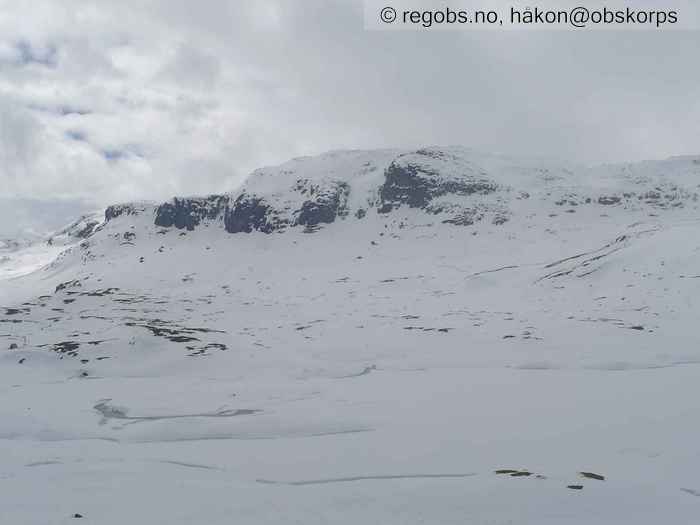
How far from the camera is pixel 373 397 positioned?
1809cm

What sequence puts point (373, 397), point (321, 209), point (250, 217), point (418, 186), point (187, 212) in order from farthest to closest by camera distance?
1. point (187, 212)
2. point (250, 217)
3. point (418, 186)
4. point (321, 209)
5. point (373, 397)

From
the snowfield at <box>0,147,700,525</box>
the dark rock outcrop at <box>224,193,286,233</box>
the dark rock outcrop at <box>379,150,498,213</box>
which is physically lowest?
the snowfield at <box>0,147,700,525</box>

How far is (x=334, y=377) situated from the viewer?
2233 centimetres

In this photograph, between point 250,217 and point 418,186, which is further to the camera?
point 250,217

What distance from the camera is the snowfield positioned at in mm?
9492

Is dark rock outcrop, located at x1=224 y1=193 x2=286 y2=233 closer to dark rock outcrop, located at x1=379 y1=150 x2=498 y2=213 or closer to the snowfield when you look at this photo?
dark rock outcrop, located at x1=379 y1=150 x2=498 y2=213

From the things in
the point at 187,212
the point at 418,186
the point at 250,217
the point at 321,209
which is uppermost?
the point at 418,186

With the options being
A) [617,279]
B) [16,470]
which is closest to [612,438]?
[16,470]

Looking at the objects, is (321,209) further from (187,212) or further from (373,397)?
(373,397)

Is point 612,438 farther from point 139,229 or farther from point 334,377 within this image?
point 139,229

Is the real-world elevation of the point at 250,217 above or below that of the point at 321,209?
below

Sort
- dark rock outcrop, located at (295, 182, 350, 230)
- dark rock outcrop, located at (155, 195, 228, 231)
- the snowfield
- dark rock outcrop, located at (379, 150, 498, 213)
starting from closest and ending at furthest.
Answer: the snowfield < dark rock outcrop, located at (295, 182, 350, 230) < dark rock outcrop, located at (379, 150, 498, 213) < dark rock outcrop, located at (155, 195, 228, 231)

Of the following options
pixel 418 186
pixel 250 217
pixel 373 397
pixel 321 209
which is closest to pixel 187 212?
pixel 250 217

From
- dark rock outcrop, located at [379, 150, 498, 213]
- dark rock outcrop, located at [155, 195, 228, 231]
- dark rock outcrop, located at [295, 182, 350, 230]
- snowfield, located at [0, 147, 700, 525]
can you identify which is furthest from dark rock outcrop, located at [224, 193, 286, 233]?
snowfield, located at [0, 147, 700, 525]
